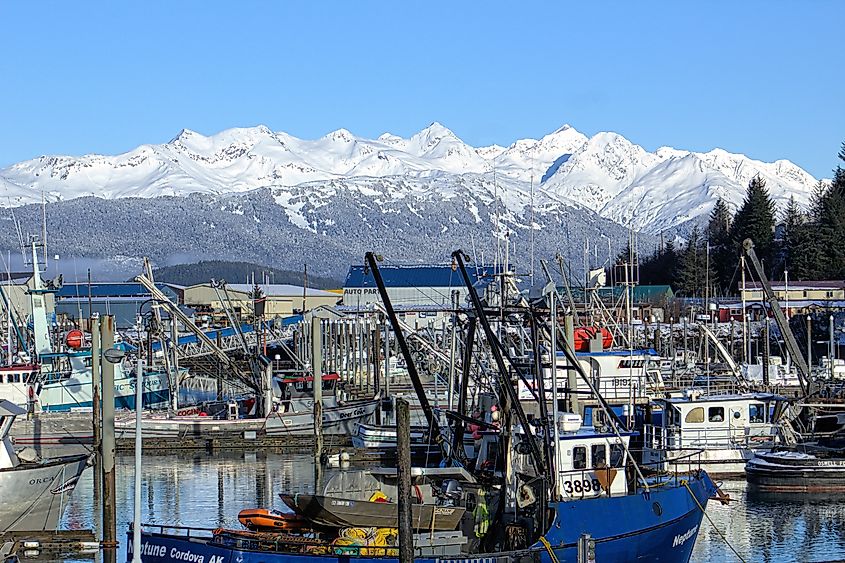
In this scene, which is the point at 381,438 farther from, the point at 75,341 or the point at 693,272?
the point at 693,272

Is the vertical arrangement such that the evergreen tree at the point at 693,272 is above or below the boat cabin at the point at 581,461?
above

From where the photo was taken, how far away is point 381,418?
5853 cm

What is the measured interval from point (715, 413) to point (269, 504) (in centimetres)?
1553

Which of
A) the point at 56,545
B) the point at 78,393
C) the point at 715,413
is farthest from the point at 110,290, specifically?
the point at 56,545

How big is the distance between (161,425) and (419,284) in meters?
105

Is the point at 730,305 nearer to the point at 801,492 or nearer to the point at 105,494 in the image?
the point at 801,492

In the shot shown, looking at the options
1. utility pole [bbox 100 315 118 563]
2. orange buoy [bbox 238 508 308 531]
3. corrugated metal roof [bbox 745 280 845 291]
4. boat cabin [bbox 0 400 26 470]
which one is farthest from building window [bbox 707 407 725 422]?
corrugated metal roof [bbox 745 280 845 291]

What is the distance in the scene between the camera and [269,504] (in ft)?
147

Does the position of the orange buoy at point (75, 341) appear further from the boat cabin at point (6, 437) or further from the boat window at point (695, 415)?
the boat cabin at point (6, 437)

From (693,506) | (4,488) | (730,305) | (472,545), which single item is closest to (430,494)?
(472,545)

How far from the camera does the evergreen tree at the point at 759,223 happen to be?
415ft

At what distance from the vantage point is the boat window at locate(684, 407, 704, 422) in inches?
1774

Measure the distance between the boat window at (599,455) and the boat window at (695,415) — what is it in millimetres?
15597

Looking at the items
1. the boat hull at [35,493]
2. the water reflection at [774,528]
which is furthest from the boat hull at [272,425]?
the boat hull at [35,493]
